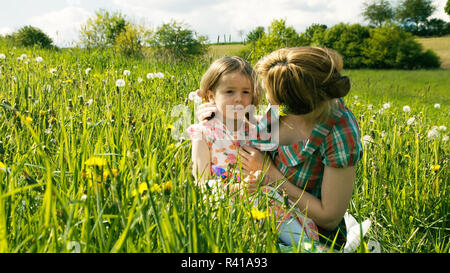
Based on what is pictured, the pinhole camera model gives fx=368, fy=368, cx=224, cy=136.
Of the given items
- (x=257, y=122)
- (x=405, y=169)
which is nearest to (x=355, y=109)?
(x=405, y=169)

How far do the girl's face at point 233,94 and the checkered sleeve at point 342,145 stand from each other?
583mm

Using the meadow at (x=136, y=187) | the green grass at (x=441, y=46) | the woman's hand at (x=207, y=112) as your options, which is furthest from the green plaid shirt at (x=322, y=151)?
the green grass at (x=441, y=46)

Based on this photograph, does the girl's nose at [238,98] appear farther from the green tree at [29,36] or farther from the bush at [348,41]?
the bush at [348,41]

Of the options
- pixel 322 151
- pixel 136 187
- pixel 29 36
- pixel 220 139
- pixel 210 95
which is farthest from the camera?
pixel 29 36

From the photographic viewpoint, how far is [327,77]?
1780 mm

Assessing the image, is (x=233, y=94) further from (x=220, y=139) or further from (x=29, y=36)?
(x=29, y=36)

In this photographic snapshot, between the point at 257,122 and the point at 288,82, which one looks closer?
the point at 288,82

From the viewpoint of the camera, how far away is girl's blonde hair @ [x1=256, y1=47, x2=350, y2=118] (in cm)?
179

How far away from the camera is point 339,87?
71.1 inches

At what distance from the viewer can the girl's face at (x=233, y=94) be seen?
2.22 metres

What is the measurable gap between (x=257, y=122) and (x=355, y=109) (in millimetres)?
2985

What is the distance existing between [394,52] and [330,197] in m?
41.9

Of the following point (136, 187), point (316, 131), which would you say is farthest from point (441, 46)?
point (136, 187)
